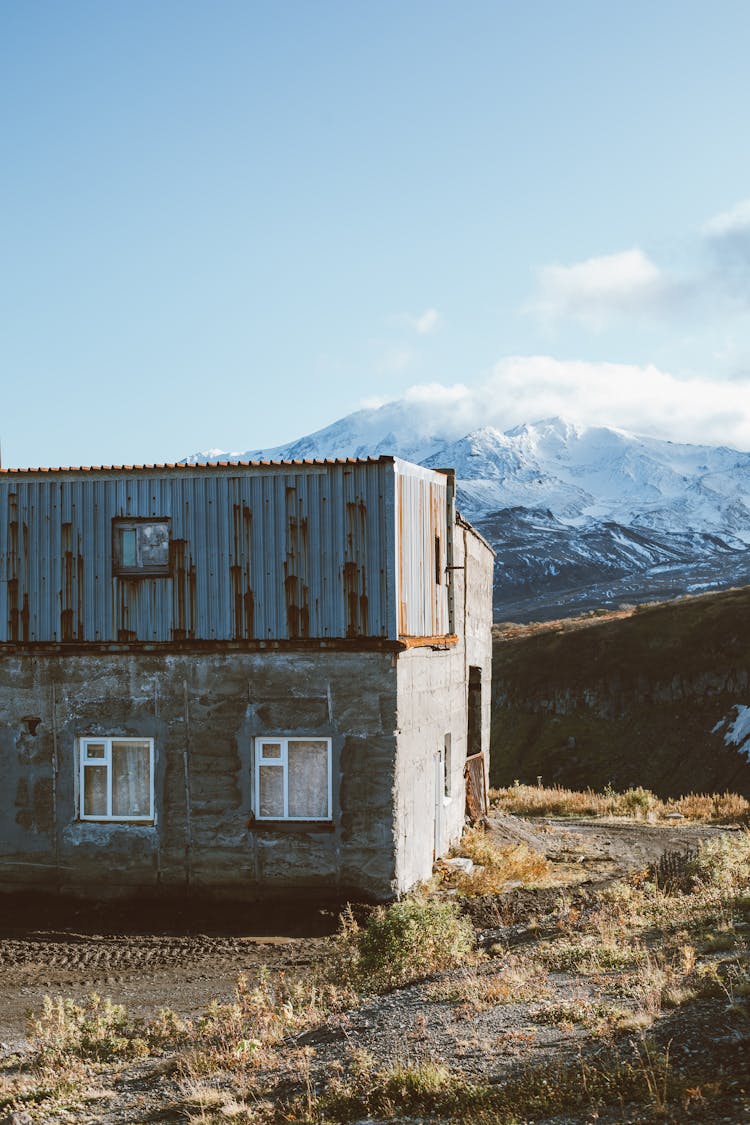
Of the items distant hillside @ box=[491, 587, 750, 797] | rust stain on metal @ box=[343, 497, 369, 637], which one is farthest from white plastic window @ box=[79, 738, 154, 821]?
distant hillside @ box=[491, 587, 750, 797]

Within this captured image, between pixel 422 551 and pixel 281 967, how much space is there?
24.3ft

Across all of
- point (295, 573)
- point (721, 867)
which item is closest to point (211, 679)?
point (295, 573)

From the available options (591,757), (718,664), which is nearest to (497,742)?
(591,757)

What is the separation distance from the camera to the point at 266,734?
52.6 ft

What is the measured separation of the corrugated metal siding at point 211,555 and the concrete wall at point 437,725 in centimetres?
169

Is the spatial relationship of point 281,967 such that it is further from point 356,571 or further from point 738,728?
point 738,728

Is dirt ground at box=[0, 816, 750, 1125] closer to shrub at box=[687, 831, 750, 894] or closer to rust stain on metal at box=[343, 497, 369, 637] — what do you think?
shrub at box=[687, 831, 750, 894]

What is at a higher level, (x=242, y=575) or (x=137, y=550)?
(x=137, y=550)

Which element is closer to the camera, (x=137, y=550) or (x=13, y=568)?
(x=137, y=550)

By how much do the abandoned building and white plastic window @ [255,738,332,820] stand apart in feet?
0.09

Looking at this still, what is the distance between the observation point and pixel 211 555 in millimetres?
16594

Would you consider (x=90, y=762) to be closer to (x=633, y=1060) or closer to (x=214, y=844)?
(x=214, y=844)

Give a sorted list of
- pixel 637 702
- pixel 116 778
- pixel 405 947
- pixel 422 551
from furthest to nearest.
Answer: pixel 637 702, pixel 422 551, pixel 116 778, pixel 405 947

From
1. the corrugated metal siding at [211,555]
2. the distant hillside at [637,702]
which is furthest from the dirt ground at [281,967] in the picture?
the distant hillside at [637,702]
